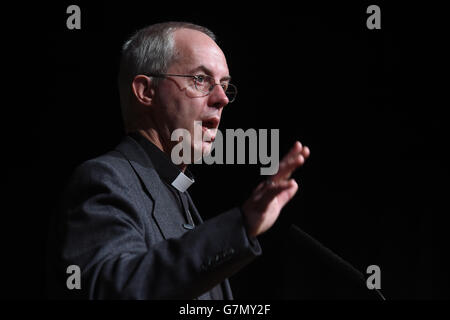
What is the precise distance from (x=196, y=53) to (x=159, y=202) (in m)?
0.47

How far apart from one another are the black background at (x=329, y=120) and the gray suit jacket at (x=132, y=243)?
1.30 m

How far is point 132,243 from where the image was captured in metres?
1.07

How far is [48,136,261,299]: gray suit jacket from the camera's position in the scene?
96 cm

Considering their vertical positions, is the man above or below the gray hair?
below

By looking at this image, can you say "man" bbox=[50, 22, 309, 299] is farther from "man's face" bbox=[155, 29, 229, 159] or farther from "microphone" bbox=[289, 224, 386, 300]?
"microphone" bbox=[289, 224, 386, 300]

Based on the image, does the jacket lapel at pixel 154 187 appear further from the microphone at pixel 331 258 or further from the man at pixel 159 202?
the microphone at pixel 331 258

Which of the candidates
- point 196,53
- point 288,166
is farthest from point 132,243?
point 196,53

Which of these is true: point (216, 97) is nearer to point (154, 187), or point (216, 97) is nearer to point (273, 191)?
point (154, 187)

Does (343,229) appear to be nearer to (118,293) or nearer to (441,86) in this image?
(441,86)

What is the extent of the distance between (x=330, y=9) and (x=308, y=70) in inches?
13.3

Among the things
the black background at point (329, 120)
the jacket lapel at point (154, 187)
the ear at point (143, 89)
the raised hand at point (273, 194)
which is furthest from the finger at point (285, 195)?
the black background at point (329, 120)

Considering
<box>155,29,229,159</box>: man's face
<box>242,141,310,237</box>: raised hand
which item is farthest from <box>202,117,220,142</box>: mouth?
<box>242,141,310,237</box>: raised hand

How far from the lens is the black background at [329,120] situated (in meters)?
2.54

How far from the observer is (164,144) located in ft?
4.96
